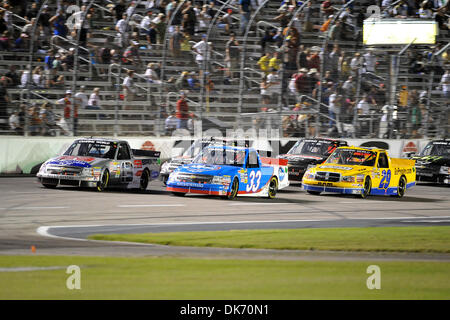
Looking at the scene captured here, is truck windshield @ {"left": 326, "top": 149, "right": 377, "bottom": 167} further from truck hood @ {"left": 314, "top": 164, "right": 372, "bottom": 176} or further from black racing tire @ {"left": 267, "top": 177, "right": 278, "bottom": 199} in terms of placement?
black racing tire @ {"left": 267, "top": 177, "right": 278, "bottom": 199}

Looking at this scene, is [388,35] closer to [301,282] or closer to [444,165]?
[444,165]

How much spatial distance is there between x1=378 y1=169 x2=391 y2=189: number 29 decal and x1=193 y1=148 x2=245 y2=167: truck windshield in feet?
13.0

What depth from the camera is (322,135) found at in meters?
26.9

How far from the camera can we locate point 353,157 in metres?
22.2

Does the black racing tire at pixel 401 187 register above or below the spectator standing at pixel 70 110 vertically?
below

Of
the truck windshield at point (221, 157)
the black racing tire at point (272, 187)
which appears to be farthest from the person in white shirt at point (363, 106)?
the truck windshield at point (221, 157)

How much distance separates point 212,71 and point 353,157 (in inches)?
235

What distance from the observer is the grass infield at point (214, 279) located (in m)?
8.34

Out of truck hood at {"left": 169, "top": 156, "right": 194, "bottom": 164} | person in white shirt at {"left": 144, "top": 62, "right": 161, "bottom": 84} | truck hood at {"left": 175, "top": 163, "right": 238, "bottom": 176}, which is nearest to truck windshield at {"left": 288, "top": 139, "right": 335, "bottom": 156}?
person in white shirt at {"left": 144, "top": 62, "right": 161, "bottom": 84}

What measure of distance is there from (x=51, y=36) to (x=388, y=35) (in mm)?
11088

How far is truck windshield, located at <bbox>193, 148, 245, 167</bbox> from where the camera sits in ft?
64.7

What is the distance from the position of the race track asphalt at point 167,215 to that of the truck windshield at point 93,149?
88 cm

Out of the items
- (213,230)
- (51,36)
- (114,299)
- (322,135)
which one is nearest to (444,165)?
(322,135)

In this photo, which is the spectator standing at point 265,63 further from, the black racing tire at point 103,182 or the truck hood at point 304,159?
the black racing tire at point 103,182
